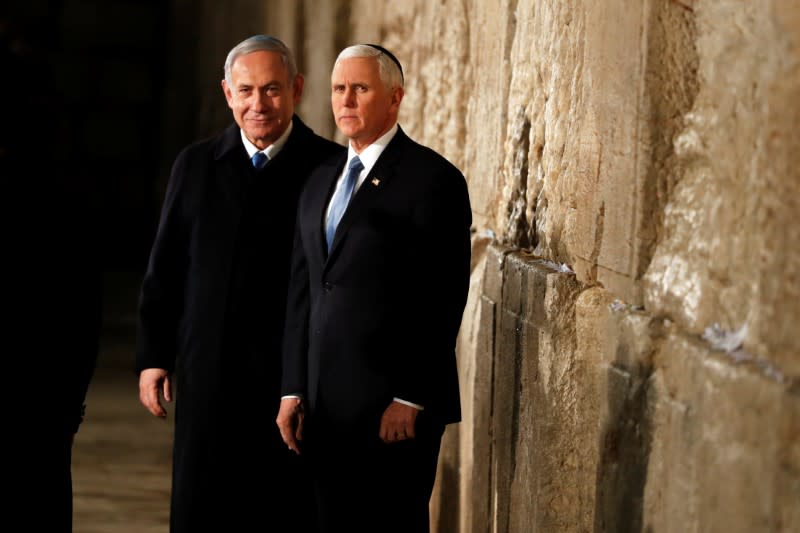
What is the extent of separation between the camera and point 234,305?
11.0 ft

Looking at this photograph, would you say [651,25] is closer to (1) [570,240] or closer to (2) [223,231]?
(1) [570,240]

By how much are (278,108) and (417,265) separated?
72 cm

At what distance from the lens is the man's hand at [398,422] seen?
2855mm

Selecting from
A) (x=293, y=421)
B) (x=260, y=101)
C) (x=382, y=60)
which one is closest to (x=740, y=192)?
(x=382, y=60)

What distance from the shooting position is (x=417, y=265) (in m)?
2.86

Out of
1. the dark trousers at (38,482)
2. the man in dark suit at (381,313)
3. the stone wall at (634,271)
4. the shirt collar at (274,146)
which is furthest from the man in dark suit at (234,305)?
the stone wall at (634,271)

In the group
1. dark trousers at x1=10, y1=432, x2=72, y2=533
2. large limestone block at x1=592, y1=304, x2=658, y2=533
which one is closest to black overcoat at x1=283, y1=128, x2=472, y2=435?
large limestone block at x1=592, y1=304, x2=658, y2=533

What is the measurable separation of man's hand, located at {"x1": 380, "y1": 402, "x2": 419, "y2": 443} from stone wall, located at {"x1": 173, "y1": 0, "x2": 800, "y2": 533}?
28 centimetres

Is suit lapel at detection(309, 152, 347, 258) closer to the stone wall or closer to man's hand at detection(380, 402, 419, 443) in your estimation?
man's hand at detection(380, 402, 419, 443)

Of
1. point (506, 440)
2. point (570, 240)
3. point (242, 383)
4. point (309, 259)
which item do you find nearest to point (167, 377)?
point (242, 383)

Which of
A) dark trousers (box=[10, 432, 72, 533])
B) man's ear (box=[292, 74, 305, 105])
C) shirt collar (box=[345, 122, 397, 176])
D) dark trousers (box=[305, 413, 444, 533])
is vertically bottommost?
dark trousers (box=[10, 432, 72, 533])

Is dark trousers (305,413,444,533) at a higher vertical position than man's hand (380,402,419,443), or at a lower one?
lower

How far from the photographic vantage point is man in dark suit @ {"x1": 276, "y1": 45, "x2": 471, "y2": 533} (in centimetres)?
287

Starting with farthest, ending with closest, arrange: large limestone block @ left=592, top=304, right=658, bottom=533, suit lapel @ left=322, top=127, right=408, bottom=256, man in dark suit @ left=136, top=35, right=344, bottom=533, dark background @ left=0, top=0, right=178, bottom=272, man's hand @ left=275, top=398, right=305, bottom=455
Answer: dark background @ left=0, top=0, right=178, bottom=272 → man in dark suit @ left=136, top=35, right=344, bottom=533 → man's hand @ left=275, top=398, right=305, bottom=455 → suit lapel @ left=322, top=127, right=408, bottom=256 → large limestone block @ left=592, top=304, right=658, bottom=533
